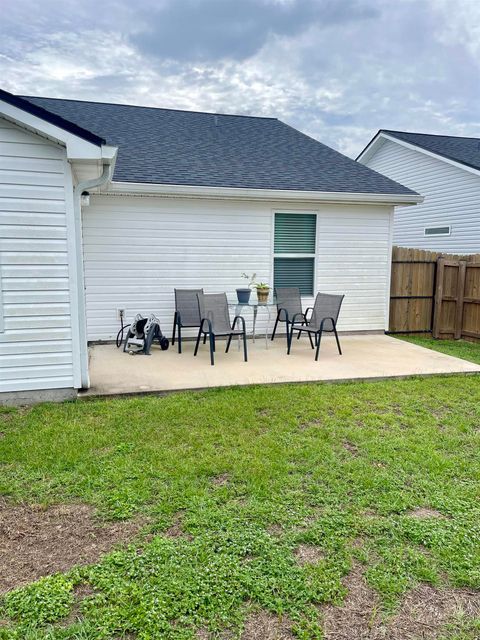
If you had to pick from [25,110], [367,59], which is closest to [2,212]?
[25,110]

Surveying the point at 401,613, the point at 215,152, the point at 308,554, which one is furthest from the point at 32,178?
the point at 215,152

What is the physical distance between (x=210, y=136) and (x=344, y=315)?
4511mm

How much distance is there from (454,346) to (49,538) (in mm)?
7074

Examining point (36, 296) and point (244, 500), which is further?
point (36, 296)

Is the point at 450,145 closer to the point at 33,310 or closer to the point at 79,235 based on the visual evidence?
the point at 79,235

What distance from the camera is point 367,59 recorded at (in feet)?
38.3

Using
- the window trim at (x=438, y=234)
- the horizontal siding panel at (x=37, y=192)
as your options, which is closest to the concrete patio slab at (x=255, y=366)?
the horizontal siding panel at (x=37, y=192)

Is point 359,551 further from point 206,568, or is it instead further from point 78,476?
point 78,476

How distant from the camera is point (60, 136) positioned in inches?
152

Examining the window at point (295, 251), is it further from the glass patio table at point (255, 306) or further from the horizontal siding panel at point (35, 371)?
the horizontal siding panel at point (35, 371)

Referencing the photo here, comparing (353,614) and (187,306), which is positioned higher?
(187,306)

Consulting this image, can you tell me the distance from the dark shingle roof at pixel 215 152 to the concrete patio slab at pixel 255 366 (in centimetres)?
261

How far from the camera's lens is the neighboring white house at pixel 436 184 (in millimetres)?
11008

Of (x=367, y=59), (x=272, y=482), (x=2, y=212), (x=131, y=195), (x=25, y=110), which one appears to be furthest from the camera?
(x=367, y=59)
